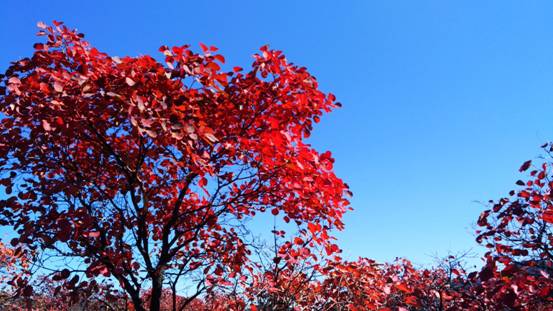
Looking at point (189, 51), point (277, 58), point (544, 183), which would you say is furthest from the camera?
point (544, 183)

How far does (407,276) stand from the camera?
1059 cm

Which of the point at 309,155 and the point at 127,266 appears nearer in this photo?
the point at 309,155

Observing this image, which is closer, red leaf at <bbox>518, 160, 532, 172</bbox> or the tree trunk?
the tree trunk

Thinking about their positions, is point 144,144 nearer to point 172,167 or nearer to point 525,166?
point 172,167

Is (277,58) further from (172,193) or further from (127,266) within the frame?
(127,266)

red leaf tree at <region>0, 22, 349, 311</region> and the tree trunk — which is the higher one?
red leaf tree at <region>0, 22, 349, 311</region>

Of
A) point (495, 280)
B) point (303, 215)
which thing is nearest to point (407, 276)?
point (303, 215)

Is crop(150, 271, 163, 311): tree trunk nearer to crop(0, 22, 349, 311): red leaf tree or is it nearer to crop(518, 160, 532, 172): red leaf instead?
crop(0, 22, 349, 311): red leaf tree

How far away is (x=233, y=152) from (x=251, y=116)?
0.55m

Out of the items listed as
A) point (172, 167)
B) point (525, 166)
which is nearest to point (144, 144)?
point (172, 167)

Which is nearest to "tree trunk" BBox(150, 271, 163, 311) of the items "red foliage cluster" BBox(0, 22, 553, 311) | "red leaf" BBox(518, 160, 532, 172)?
"red foliage cluster" BBox(0, 22, 553, 311)

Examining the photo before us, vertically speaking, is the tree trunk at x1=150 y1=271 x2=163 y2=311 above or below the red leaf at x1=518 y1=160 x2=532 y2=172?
below

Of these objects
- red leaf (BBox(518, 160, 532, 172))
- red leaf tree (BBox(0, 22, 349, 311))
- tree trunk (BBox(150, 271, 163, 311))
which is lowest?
tree trunk (BBox(150, 271, 163, 311))

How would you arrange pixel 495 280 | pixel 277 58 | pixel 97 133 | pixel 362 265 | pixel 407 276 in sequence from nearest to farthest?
1. pixel 495 280
2. pixel 97 133
3. pixel 277 58
4. pixel 362 265
5. pixel 407 276
